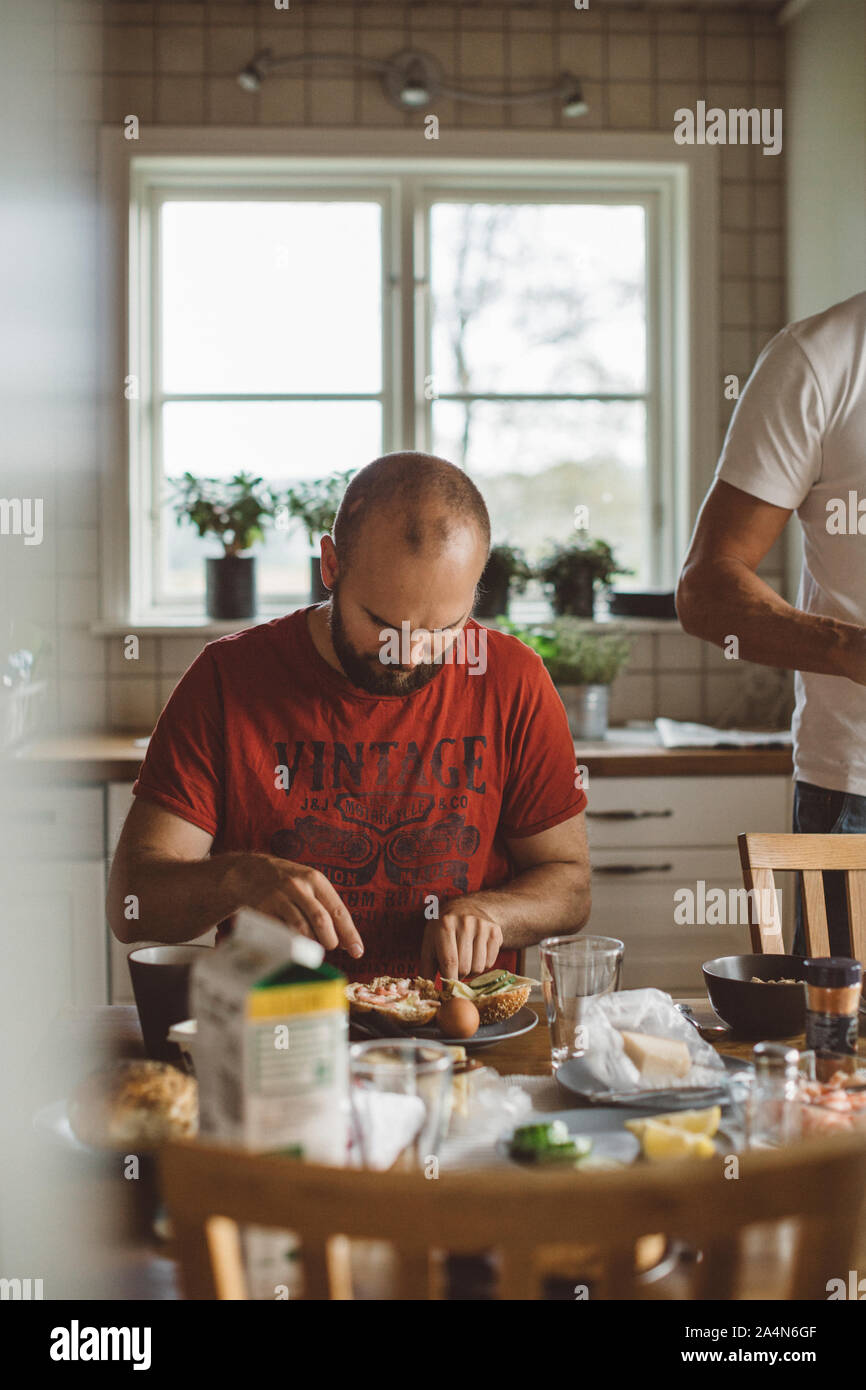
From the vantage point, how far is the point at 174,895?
1.40m

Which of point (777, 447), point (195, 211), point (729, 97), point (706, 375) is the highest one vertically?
point (729, 97)

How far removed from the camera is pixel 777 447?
5.82 feet

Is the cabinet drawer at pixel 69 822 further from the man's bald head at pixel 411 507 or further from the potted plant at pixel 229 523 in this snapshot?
the man's bald head at pixel 411 507

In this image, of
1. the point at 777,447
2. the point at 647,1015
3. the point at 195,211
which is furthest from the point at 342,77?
the point at 647,1015

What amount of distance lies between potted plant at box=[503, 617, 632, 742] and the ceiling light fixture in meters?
1.38

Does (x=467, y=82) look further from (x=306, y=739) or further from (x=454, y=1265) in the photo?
(x=454, y=1265)

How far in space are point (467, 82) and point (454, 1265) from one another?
10.1 feet

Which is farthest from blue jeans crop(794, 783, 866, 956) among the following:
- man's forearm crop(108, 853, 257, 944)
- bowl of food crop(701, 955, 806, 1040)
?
man's forearm crop(108, 853, 257, 944)

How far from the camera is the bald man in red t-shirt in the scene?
1.42m

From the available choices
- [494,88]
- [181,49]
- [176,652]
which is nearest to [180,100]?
[181,49]

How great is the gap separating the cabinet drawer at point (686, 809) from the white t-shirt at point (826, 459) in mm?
878

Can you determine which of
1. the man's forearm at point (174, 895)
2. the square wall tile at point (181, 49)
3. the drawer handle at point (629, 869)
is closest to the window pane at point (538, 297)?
the square wall tile at point (181, 49)
